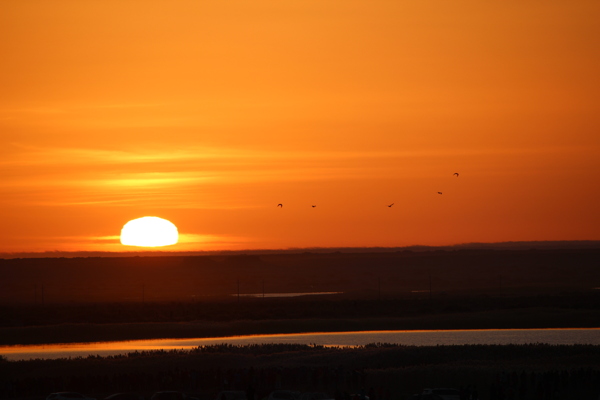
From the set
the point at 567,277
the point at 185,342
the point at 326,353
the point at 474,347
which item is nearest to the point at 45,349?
the point at 185,342

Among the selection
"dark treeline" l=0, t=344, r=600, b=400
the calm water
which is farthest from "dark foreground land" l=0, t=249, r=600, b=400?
the calm water

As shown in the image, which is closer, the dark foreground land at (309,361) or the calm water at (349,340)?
the dark foreground land at (309,361)

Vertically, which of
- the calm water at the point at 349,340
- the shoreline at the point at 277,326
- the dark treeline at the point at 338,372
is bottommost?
the dark treeline at the point at 338,372

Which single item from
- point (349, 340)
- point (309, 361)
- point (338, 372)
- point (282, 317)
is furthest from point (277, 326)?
point (338, 372)

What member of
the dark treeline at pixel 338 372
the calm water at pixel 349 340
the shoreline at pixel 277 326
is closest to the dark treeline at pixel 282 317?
the shoreline at pixel 277 326

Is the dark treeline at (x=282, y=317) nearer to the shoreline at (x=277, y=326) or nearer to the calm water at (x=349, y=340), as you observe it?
the shoreline at (x=277, y=326)

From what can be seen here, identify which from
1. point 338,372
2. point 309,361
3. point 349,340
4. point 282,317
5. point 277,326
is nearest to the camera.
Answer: point 338,372

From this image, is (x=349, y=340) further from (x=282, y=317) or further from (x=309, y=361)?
(x=282, y=317)
